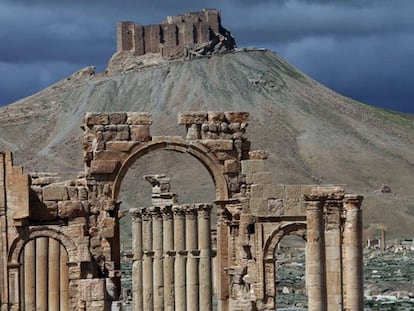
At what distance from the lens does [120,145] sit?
117 feet

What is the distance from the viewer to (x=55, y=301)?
32031mm

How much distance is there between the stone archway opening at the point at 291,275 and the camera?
6244cm

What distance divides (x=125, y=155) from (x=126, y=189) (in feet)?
318

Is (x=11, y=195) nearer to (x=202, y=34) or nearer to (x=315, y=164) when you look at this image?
(x=315, y=164)

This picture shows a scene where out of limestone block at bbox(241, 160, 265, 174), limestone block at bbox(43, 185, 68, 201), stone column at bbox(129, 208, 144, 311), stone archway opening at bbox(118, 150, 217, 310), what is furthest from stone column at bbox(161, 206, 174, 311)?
stone archway opening at bbox(118, 150, 217, 310)

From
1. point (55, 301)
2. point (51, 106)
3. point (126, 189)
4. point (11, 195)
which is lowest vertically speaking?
point (55, 301)

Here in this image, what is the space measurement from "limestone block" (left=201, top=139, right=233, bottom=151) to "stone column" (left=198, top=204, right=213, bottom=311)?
5.82 m

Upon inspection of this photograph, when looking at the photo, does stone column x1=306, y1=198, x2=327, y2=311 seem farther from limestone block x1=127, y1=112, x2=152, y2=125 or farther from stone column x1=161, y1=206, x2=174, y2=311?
stone column x1=161, y1=206, x2=174, y2=311

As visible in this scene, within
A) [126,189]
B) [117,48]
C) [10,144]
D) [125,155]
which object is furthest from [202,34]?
[125,155]

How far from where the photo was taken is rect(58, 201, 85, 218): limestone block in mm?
31131

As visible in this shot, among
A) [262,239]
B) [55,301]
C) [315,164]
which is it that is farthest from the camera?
[315,164]

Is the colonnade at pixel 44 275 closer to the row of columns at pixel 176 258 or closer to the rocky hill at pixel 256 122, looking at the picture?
the row of columns at pixel 176 258

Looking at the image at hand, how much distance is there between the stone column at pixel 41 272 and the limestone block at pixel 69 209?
148cm

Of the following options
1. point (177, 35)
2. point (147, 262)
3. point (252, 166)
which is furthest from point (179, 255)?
point (177, 35)
